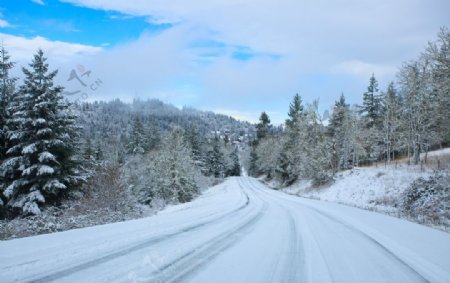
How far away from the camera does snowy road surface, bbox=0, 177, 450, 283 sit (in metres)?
4.09

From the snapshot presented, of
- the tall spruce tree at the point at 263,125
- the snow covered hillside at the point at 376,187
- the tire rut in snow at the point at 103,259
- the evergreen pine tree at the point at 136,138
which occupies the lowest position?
the snow covered hillside at the point at 376,187

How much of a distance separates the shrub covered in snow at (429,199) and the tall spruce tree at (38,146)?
18386 mm

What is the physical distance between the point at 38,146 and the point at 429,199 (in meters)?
21.1

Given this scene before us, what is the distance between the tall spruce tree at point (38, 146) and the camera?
57.7 ft

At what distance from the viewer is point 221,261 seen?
198 inches

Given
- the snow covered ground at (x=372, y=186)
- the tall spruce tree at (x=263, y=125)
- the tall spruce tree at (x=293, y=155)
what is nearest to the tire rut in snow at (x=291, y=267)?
the snow covered ground at (x=372, y=186)

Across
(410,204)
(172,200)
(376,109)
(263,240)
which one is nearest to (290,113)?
(376,109)

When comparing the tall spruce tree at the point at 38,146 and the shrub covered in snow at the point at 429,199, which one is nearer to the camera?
the shrub covered in snow at the point at 429,199

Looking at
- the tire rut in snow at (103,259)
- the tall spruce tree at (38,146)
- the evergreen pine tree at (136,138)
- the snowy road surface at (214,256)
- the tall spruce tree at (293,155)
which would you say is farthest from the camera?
the evergreen pine tree at (136,138)

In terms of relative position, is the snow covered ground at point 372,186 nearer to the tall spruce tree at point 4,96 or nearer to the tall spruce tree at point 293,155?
the tall spruce tree at point 293,155

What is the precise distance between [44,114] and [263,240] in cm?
1705

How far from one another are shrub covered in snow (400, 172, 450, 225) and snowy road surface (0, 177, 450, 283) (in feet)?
23.4

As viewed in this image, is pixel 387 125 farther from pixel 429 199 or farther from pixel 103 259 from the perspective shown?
pixel 103 259

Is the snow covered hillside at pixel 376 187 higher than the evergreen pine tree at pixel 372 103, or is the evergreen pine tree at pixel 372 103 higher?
the evergreen pine tree at pixel 372 103
